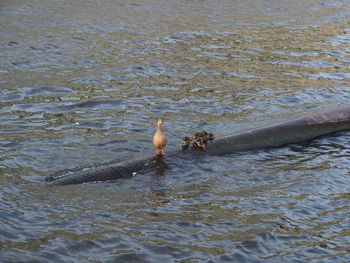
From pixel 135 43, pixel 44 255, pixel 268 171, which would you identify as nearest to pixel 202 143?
pixel 268 171

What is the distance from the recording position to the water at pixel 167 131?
6.65 metres

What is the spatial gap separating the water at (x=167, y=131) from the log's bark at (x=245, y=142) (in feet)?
0.46

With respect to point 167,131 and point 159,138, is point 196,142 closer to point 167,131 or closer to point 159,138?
point 159,138

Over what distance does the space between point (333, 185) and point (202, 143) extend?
1.89 meters

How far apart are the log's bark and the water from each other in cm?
14

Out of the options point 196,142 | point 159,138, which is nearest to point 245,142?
point 196,142

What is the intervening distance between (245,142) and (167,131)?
1.57 m

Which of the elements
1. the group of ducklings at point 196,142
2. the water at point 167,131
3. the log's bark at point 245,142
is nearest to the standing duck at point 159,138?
the log's bark at point 245,142

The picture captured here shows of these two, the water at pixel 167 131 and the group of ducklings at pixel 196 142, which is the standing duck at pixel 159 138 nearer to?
the water at pixel 167 131

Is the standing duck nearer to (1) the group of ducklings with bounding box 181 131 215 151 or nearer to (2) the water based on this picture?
→ (2) the water

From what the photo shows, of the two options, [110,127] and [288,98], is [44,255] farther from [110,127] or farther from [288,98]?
[288,98]

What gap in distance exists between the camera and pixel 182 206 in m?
7.40

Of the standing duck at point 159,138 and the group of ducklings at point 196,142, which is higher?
the standing duck at point 159,138

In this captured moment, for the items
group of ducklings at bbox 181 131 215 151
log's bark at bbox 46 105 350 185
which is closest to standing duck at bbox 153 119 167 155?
log's bark at bbox 46 105 350 185
